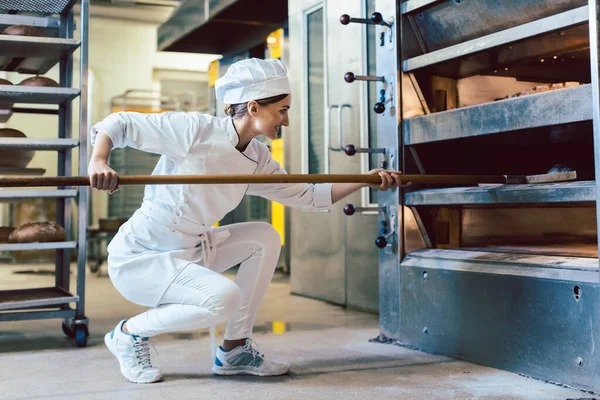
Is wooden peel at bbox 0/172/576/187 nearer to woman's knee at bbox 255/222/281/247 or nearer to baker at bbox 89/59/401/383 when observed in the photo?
baker at bbox 89/59/401/383

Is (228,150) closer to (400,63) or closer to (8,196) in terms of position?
(400,63)

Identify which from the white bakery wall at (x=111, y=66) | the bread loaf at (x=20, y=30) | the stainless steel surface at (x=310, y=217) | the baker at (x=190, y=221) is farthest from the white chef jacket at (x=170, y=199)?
the white bakery wall at (x=111, y=66)

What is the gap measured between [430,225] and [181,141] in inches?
49.0

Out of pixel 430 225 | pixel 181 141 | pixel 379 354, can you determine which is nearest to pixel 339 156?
→ pixel 430 225

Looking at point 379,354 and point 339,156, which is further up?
point 339,156

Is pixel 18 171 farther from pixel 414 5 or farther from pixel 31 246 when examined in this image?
pixel 414 5

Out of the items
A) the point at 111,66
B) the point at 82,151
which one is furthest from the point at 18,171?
the point at 111,66

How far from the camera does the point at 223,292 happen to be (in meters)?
2.23

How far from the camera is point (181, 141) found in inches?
90.3

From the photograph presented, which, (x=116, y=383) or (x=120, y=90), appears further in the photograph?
(x=120, y=90)

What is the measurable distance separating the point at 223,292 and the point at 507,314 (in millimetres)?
1025

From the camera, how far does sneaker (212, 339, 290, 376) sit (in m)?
2.44

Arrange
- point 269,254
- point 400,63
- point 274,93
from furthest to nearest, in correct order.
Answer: point 400,63 → point 269,254 → point 274,93

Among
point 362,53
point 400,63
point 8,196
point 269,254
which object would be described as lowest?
point 269,254
